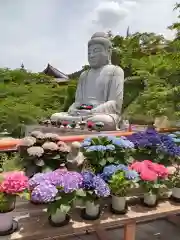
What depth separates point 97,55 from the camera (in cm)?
698

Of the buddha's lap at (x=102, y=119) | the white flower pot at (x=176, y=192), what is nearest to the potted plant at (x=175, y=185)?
the white flower pot at (x=176, y=192)

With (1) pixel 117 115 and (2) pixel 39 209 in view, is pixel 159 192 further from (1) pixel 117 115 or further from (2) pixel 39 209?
(1) pixel 117 115

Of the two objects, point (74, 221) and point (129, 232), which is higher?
point (74, 221)

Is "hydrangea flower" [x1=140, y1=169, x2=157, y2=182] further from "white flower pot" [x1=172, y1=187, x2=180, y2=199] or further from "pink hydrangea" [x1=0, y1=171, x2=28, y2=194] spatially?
"pink hydrangea" [x1=0, y1=171, x2=28, y2=194]

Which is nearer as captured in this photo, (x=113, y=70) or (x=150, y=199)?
(x=150, y=199)

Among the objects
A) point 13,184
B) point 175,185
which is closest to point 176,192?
point 175,185

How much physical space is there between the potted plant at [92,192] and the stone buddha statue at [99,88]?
4401mm

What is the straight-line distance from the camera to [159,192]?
1944 millimetres

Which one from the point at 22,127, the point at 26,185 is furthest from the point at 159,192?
the point at 22,127

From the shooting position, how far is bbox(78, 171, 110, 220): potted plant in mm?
1532

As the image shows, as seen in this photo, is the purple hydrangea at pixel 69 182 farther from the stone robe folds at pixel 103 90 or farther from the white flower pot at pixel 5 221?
the stone robe folds at pixel 103 90

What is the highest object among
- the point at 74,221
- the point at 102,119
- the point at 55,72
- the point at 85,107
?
the point at 55,72

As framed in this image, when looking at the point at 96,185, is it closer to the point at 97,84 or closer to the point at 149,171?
the point at 149,171

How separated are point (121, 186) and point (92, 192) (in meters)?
0.20
